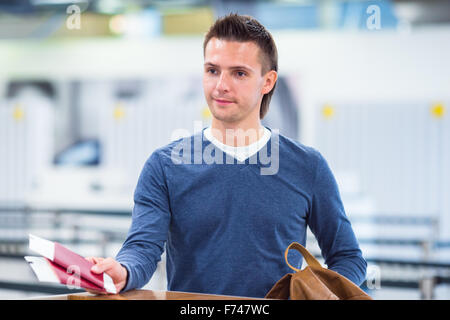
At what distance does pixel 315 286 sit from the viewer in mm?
1096

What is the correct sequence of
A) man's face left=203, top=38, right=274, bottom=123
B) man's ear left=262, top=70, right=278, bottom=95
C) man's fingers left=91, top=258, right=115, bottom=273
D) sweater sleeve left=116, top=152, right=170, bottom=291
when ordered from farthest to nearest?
man's ear left=262, top=70, right=278, bottom=95
man's face left=203, top=38, right=274, bottom=123
sweater sleeve left=116, top=152, right=170, bottom=291
man's fingers left=91, top=258, right=115, bottom=273

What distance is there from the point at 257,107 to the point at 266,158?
0.52ft

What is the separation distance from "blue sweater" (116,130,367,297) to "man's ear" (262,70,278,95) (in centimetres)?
16

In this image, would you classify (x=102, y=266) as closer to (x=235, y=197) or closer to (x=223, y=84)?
(x=235, y=197)

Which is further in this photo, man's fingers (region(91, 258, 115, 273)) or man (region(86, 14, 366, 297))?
man (region(86, 14, 366, 297))

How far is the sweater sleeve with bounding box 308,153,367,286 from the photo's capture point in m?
1.45

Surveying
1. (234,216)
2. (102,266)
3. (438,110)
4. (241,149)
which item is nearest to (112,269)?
(102,266)

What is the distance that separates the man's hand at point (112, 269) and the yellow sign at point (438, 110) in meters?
4.55

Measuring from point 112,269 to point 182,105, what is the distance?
464 cm

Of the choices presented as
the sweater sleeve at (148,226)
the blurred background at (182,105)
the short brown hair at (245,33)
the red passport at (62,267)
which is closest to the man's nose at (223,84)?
the short brown hair at (245,33)

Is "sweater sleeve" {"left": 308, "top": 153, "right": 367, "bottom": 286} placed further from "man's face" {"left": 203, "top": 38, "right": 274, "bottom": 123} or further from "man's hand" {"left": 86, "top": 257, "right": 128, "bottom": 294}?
"man's hand" {"left": 86, "top": 257, "right": 128, "bottom": 294}

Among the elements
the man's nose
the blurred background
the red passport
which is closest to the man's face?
the man's nose

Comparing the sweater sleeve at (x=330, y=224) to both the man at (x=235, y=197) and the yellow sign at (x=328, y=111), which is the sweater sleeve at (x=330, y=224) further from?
the yellow sign at (x=328, y=111)

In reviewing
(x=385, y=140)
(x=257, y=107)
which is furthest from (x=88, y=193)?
(x=257, y=107)
